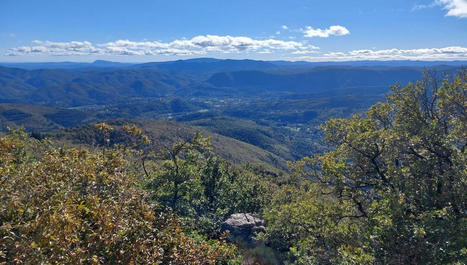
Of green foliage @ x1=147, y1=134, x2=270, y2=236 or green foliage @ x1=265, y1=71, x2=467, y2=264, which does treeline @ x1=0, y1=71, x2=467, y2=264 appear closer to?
green foliage @ x1=265, y1=71, x2=467, y2=264

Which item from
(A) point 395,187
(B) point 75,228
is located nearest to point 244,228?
(A) point 395,187

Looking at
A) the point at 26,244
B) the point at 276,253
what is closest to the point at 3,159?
the point at 26,244

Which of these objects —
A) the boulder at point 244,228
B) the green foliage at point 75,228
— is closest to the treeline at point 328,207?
the green foliage at point 75,228

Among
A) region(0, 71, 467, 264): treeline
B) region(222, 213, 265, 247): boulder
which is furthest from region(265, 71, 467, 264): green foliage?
region(222, 213, 265, 247): boulder

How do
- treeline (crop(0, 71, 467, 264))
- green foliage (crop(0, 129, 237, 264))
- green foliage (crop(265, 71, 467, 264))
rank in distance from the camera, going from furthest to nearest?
green foliage (crop(265, 71, 467, 264)) → treeline (crop(0, 71, 467, 264)) → green foliage (crop(0, 129, 237, 264))

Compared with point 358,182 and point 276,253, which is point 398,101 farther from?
point 276,253

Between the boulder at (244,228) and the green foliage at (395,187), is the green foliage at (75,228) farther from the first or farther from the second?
the boulder at (244,228)

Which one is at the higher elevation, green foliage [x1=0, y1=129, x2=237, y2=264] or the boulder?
green foliage [x1=0, y1=129, x2=237, y2=264]
